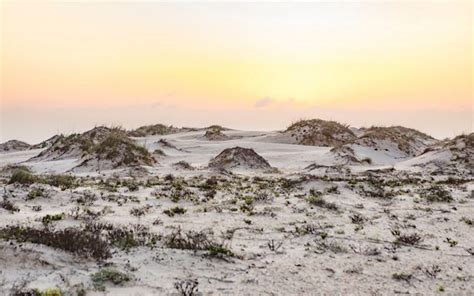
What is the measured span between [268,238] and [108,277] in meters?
4.19

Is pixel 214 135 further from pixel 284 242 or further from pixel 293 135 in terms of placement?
pixel 284 242

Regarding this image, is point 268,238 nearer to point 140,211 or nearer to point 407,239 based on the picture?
point 407,239

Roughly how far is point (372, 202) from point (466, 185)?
224 inches

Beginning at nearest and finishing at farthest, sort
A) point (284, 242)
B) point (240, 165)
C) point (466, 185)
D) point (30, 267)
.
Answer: point (30, 267) < point (284, 242) < point (466, 185) < point (240, 165)

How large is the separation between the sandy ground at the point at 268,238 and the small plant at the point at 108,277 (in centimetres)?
7

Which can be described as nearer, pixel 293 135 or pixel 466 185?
pixel 466 185

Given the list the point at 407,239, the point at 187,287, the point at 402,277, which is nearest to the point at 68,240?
the point at 187,287

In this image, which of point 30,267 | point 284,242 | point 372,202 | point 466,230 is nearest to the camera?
point 30,267

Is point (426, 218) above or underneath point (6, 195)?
underneath

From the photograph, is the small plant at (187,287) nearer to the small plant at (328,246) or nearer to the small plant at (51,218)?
the small plant at (328,246)

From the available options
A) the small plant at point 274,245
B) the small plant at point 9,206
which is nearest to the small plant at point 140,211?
the small plant at point 9,206

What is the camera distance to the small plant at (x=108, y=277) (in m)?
7.44

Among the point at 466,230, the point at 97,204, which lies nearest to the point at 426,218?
the point at 466,230

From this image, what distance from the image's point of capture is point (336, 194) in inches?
645
